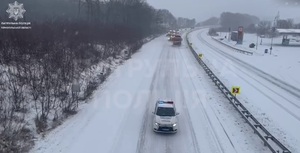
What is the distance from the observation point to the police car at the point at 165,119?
2172cm

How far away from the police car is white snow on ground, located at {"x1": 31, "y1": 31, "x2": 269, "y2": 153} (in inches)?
16.4

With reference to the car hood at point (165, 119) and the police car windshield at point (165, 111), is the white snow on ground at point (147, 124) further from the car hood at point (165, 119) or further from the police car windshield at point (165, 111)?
the police car windshield at point (165, 111)

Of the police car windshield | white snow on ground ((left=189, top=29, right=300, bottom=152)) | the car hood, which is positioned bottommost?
white snow on ground ((left=189, top=29, right=300, bottom=152))

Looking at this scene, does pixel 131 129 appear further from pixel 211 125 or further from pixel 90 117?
Result: pixel 211 125

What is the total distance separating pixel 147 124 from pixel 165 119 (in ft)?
6.49

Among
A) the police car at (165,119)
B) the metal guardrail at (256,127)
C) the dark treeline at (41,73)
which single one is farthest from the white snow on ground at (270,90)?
the dark treeline at (41,73)

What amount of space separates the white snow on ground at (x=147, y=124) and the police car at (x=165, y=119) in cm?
42

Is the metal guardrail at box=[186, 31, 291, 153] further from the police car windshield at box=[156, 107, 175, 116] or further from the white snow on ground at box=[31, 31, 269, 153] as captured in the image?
the police car windshield at box=[156, 107, 175, 116]

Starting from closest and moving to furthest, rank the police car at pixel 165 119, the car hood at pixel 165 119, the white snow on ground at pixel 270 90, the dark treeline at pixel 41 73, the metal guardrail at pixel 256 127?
the metal guardrail at pixel 256 127 < the dark treeline at pixel 41 73 < the police car at pixel 165 119 < the car hood at pixel 165 119 < the white snow on ground at pixel 270 90

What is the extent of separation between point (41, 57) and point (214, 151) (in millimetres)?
19157

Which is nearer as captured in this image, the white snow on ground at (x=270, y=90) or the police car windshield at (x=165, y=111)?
the police car windshield at (x=165, y=111)

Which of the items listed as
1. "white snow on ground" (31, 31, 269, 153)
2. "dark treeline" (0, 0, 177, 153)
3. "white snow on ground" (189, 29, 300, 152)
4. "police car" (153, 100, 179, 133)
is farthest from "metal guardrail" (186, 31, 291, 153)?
"dark treeline" (0, 0, 177, 153)

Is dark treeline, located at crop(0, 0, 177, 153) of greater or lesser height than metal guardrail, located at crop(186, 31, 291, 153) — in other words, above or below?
above

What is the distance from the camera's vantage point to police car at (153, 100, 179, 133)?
21.7 m
